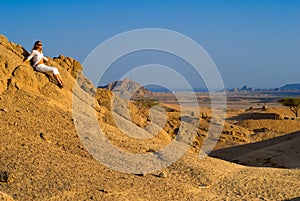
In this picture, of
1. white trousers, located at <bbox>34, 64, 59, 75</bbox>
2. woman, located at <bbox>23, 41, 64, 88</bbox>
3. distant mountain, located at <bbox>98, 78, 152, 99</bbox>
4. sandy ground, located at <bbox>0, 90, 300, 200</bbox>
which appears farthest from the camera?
distant mountain, located at <bbox>98, 78, 152, 99</bbox>

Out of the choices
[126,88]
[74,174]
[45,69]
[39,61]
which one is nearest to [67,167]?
[74,174]

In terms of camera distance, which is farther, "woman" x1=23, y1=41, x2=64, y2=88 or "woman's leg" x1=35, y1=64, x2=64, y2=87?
"woman's leg" x1=35, y1=64, x2=64, y2=87

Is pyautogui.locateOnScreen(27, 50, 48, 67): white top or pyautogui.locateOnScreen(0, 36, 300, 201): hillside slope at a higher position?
pyautogui.locateOnScreen(27, 50, 48, 67): white top

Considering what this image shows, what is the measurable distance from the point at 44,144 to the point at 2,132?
822 millimetres

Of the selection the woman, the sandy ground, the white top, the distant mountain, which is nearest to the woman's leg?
the woman

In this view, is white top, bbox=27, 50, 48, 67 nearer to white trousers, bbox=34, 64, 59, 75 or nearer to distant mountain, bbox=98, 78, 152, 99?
white trousers, bbox=34, 64, 59, 75

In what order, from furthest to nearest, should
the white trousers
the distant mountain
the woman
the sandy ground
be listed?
the distant mountain, the white trousers, the woman, the sandy ground

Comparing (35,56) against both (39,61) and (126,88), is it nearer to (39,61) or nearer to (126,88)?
(39,61)

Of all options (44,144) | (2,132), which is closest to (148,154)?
(44,144)

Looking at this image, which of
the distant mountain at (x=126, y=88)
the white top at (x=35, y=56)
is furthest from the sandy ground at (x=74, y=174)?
the distant mountain at (x=126, y=88)

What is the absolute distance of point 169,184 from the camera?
8070mm

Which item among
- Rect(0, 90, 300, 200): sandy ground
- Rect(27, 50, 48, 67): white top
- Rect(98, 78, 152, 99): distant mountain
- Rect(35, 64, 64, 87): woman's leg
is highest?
Rect(98, 78, 152, 99): distant mountain

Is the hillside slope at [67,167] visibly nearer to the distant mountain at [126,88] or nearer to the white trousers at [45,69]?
the white trousers at [45,69]

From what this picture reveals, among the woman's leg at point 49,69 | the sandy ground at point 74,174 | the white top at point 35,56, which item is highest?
the white top at point 35,56
